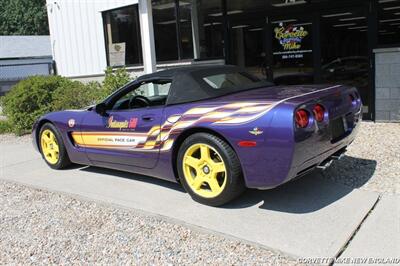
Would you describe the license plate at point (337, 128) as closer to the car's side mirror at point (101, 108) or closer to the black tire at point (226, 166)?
the black tire at point (226, 166)

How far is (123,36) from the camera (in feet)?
41.4

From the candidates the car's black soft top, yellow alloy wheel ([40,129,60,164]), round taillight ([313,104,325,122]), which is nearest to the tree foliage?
yellow alloy wheel ([40,129,60,164])

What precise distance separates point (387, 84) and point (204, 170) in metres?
5.26

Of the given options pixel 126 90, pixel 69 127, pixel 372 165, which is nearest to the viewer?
pixel 126 90

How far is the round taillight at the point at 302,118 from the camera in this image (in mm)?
4020

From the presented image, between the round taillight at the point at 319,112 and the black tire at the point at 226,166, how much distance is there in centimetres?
84

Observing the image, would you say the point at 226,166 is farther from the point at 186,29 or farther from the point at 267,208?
the point at 186,29

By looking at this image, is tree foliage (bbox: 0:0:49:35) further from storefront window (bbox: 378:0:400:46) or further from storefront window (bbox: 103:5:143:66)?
storefront window (bbox: 378:0:400:46)

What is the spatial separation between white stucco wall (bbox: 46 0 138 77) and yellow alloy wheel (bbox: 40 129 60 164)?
640 cm

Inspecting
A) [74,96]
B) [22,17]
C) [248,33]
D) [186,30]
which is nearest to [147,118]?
[74,96]

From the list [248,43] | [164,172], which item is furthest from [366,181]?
[248,43]

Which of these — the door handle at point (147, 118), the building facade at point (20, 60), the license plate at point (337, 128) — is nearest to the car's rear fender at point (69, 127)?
the door handle at point (147, 118)

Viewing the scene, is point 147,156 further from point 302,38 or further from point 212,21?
point 212,21

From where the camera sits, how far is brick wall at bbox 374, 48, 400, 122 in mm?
8266
